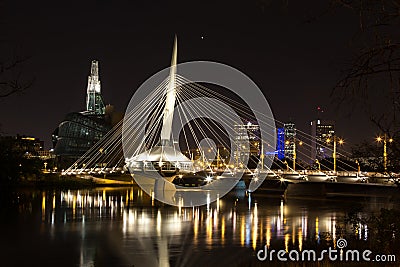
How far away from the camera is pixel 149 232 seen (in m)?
28.0

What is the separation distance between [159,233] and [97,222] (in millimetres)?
5769

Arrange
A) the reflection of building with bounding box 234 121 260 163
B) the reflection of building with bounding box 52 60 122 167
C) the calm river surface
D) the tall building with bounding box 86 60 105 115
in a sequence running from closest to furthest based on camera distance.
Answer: the calm river surface → the reflection of building with bounding box 234 121 260 163 → the reflection of building with bounding box 52 60 122 167 → the tall building with bounding box 86 60 105 115

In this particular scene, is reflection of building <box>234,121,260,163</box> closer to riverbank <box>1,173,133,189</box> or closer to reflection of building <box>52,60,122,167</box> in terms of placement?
riverbank <box>1,173,133,189</box>

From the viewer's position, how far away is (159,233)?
27766 mm

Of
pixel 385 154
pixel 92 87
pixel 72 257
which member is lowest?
pixel 72 257

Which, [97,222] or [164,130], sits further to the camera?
[164,130]

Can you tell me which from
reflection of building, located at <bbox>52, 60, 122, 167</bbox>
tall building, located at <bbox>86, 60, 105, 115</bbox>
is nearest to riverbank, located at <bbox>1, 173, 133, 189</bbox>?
reflection of building, located at <bbox>52, 60, 122, 167</bbox>

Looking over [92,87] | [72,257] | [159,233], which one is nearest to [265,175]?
[159,233]

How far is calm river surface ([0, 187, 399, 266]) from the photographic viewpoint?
20.3 m

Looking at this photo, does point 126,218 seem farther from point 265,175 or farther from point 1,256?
point 265,175

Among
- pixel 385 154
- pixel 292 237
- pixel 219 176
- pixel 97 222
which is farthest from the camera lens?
pixel 219 176

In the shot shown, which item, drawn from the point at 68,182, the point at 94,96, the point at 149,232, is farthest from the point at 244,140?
the point at 94,96

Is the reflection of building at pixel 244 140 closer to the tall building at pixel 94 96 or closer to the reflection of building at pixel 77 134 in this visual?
the reflection of building at pixel 77 134

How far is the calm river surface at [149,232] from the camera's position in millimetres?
20312
